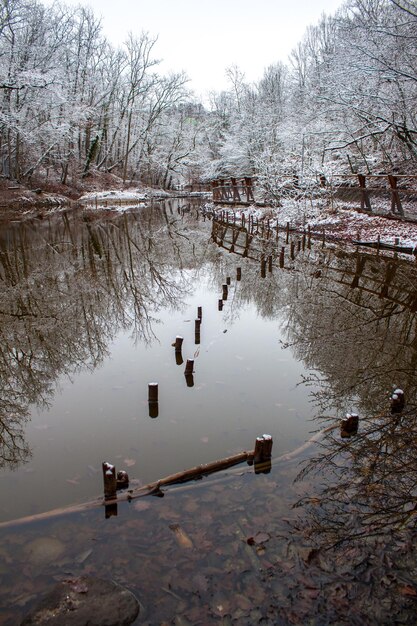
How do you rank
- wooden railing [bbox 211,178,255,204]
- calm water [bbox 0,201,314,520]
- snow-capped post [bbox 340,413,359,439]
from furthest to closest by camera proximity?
wooden railing [bbox 211,178,255,204] → snow-capped post [bbox 340,413,359,439] → calm water [bbox 0,201,314,520]

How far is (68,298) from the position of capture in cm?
1204

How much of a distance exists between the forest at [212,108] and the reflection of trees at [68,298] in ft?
36.5

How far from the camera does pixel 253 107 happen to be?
166ft

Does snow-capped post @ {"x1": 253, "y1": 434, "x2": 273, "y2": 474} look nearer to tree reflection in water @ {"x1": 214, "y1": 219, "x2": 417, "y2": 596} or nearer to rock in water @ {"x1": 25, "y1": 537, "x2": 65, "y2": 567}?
tree reflection in water @ {"x1": 214, "y1": 219, "x2": 417, "y2": 596}

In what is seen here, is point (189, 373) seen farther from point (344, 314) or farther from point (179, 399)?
point (344, 314)

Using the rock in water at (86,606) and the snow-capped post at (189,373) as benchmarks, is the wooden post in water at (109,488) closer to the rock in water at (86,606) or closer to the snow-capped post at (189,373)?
the rock in water at (86,606)

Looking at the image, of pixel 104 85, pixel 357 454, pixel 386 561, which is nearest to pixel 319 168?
pixel 357 454

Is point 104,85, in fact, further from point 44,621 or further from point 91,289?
point 44,621

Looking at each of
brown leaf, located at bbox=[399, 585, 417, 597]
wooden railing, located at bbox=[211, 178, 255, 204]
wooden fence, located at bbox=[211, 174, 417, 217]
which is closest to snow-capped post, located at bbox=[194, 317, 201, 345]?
brown leaf, located at bbox=[399, 585, 417, 597]

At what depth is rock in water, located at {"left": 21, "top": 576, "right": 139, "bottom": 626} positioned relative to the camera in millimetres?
3342

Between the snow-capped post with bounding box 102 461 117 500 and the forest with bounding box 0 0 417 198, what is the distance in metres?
17.7

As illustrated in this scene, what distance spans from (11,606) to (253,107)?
5476 cm

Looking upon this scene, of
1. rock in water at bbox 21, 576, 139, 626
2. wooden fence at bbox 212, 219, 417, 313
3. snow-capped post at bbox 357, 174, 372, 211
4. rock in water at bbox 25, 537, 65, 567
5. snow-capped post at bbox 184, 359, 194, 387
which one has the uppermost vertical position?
snow-capped post at bbox 357, 174, 372, 211

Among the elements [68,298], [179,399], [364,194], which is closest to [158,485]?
[179,399]
